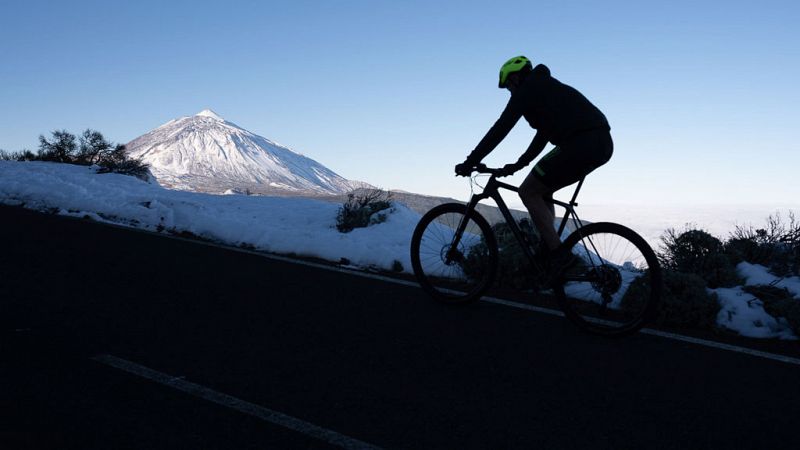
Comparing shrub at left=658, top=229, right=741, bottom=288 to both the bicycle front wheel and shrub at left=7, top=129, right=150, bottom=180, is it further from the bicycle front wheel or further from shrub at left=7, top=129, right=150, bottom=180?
shrub at left=7, top=129, right=150, bottom=180

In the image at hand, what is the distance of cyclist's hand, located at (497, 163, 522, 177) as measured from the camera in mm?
5488

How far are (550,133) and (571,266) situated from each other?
1.04 metres

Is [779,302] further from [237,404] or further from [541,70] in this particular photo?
[237,404]

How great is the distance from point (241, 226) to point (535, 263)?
18.3 ft

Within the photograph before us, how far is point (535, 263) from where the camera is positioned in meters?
5.37

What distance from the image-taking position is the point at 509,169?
5516mm

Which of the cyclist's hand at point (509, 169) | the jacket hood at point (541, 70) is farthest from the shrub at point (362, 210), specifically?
the jacket hood at point (541, 70)

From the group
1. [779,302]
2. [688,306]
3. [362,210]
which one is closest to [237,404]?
[688,306]

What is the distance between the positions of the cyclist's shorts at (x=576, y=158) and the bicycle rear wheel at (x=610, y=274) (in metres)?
0.42

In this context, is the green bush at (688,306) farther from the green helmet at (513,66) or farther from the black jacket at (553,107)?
the green helmet at (513,66)

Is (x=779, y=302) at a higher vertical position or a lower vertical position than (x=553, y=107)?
lower

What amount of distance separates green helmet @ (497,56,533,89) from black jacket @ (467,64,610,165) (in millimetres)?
107

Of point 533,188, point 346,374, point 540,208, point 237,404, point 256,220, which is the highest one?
point 533,188

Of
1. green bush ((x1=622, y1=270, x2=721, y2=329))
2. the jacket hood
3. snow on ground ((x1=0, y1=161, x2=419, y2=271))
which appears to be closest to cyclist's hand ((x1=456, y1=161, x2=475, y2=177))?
the jacket hood
